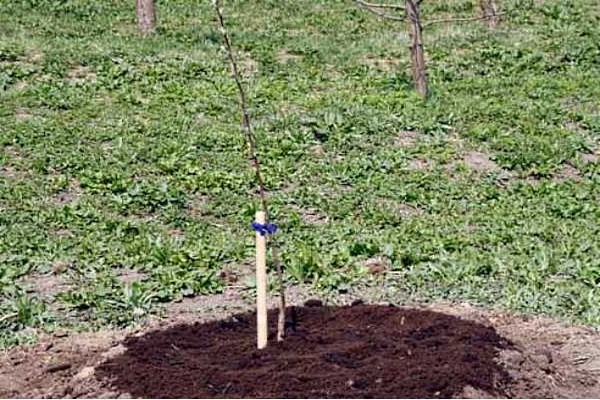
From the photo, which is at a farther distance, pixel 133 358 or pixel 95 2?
pixel 95 2

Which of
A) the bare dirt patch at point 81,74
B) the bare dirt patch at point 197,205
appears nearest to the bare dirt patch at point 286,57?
the bare dirt patch at point 81,74

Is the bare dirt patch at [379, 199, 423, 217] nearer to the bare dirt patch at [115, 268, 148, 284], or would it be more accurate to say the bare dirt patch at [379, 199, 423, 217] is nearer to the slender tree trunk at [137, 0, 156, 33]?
the bare dirt patch at [115, 268, 148, 284]

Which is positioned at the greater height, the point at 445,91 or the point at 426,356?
the point at 426,356

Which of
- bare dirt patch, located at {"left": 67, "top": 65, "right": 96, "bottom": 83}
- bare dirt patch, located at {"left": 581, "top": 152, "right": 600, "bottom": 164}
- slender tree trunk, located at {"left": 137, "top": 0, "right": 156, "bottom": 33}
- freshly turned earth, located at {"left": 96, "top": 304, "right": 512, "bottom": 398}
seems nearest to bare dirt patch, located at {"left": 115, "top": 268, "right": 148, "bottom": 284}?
freshly turned earth, located at {"left": 96, "top": 304, "right": 512, "bottom": 398}

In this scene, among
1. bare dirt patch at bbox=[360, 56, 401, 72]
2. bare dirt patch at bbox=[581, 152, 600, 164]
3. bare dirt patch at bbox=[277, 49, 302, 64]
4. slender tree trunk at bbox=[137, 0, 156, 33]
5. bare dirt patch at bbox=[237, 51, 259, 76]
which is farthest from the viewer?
slender tree trunk at bbox=[137, 0, 156, 33]

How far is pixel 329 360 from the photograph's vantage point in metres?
4.20

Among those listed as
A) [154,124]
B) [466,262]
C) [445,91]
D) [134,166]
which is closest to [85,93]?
[154,124]

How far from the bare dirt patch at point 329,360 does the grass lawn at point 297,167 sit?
24.1 inches

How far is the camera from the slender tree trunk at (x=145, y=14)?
13883 millimetres

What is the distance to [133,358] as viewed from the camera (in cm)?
440

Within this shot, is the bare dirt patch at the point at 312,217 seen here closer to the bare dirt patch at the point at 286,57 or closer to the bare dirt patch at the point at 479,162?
the bare dirt patch at the point at 479,162

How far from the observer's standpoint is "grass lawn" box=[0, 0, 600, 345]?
20.4ft

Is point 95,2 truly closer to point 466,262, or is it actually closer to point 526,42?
point 526,42

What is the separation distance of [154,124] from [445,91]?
350 cm
